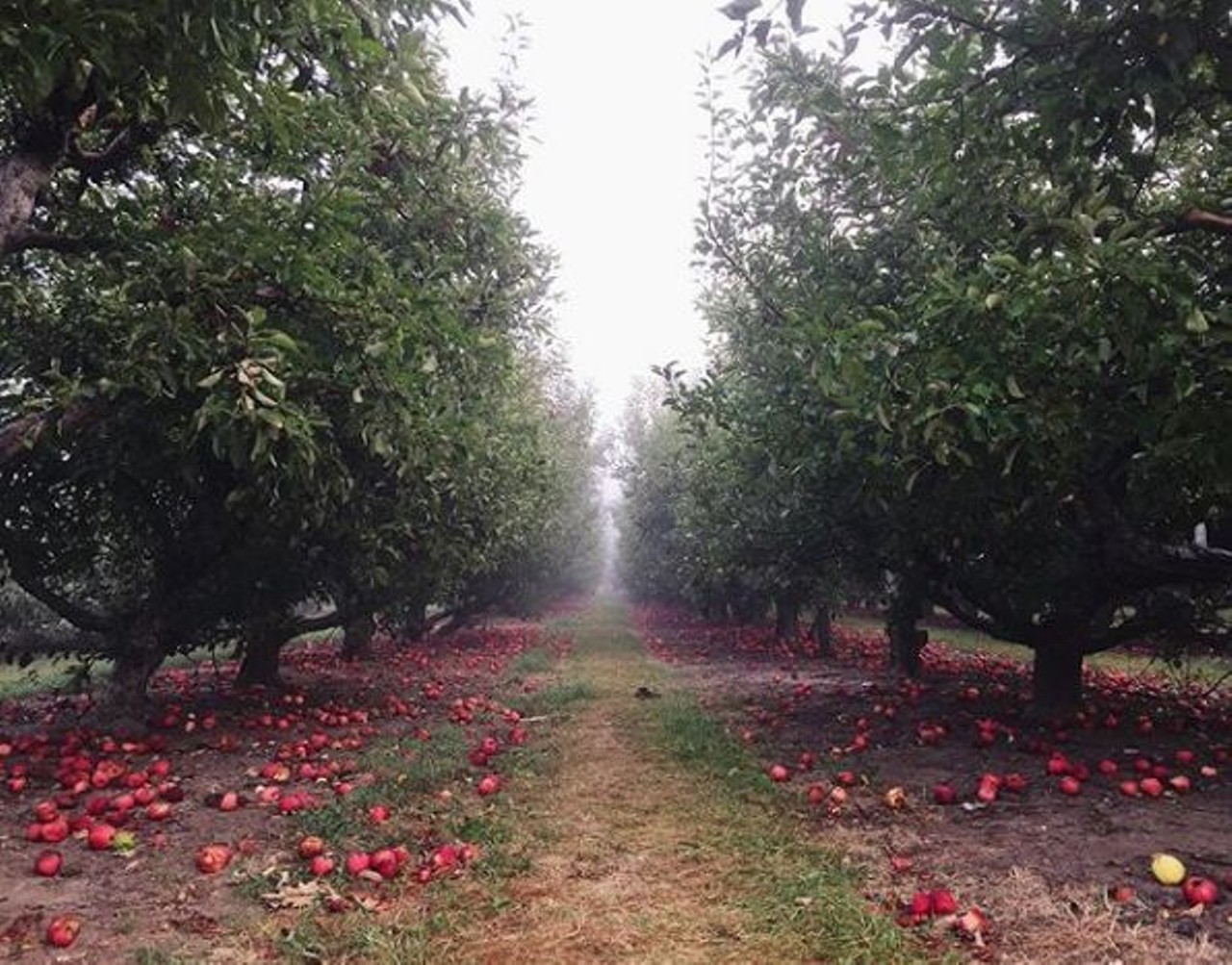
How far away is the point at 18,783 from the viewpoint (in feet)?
25.6

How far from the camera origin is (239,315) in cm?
695

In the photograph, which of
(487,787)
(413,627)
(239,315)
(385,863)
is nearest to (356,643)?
(413,627)

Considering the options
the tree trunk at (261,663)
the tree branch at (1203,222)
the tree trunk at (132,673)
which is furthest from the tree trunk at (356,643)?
the tree branch at (1203,222)

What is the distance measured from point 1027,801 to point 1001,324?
4117mm

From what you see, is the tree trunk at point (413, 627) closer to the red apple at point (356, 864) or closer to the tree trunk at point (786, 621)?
the tree trunk at point (786, 621)

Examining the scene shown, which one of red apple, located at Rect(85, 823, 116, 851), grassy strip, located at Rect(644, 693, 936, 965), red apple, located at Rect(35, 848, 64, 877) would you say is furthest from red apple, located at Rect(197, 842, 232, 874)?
grassy strip, located at Rect(644, 693, 936, 965)

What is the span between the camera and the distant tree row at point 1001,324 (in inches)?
209

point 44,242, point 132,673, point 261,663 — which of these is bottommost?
point 261,663

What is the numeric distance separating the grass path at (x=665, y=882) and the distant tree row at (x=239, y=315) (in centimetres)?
342

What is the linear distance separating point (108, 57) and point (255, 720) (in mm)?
9312

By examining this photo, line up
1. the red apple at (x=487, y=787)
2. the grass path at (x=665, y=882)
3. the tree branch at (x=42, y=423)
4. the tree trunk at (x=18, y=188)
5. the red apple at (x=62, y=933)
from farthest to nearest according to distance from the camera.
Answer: the red apple at (x=487, y=787) → the tree branch at (x=42, y=423) → the tree trunk at (x=18, y=188) → the grass path at (x=665, y=882) → the red apple at (x=62, y=933)

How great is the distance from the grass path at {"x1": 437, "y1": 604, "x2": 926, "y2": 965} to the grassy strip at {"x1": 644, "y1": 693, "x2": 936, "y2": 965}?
0.01 m

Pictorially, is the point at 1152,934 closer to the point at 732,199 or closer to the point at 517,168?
the point at 732,199

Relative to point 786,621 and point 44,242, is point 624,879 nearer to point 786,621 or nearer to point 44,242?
point 44,242
